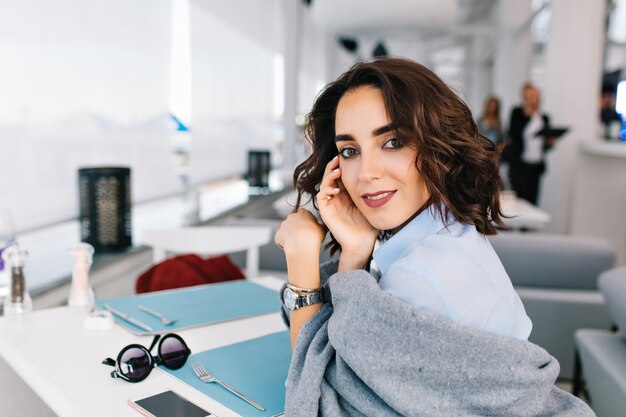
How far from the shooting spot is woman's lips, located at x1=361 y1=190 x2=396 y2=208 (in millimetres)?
1118

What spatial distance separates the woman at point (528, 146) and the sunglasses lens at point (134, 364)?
570 centimetres

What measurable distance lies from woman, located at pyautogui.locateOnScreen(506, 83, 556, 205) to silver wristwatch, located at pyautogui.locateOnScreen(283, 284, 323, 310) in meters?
5.58

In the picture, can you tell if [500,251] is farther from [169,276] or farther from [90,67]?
[90,67]

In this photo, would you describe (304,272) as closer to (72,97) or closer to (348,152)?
(348,152)

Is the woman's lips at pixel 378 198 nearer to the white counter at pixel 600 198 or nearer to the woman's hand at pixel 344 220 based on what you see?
the woman's hand at pixel 344 220

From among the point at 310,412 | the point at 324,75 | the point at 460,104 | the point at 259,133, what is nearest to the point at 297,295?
the point at 310,412

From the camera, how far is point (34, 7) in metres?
2.32

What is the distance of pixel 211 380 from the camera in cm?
117

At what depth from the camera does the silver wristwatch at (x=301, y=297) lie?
3.75 feet

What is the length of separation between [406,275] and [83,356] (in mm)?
815

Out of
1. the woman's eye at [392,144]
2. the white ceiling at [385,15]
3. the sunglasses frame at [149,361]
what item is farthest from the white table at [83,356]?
the white ceiling at [385,15]

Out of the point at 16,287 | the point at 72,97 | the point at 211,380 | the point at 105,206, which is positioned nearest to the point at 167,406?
the point at 211,380

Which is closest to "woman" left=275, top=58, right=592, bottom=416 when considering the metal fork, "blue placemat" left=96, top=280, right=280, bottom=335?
the metal fork

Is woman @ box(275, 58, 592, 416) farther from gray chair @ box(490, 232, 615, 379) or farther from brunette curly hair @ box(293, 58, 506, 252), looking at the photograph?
gray chair @ box(490, 232, 615, 379)
